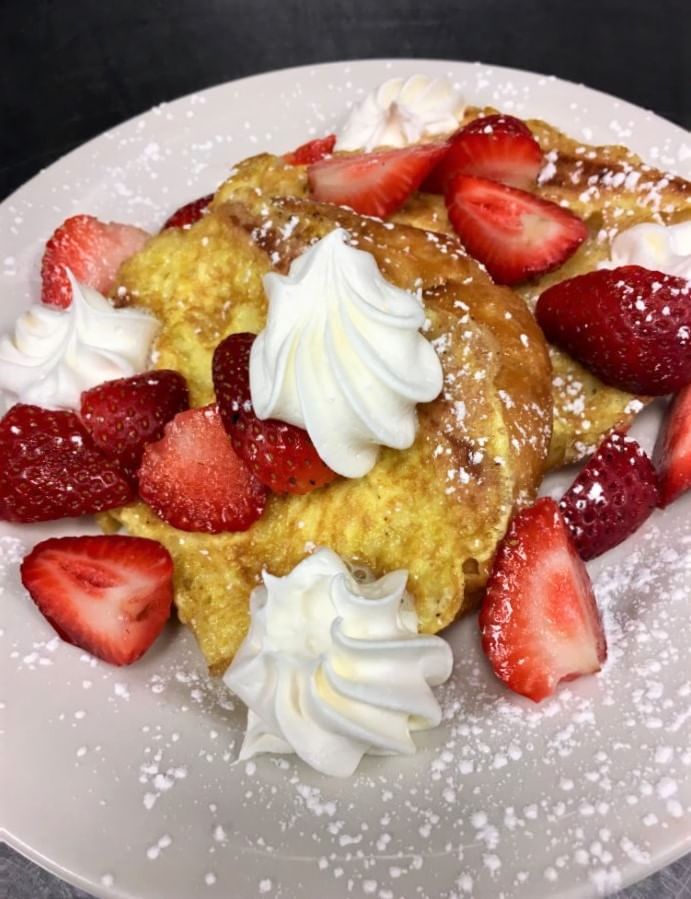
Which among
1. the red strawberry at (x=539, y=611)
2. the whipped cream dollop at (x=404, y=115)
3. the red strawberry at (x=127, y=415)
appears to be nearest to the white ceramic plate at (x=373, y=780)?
the red strawberry at (x=539, y=611)

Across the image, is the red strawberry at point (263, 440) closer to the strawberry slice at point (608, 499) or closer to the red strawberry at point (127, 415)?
the red strawberry at point (127, 415)

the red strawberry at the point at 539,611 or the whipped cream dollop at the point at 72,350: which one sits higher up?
the whipped cream dollop at the point at 72,350

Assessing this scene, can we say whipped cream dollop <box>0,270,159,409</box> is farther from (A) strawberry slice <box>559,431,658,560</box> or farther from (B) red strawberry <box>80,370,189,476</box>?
(A) strawberry slice <box>559,431,658,560</box>

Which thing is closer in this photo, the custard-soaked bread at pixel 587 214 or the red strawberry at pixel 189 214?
the custard-soaked bread at pixel 587 214

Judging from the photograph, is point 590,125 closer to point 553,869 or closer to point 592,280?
point 592,280

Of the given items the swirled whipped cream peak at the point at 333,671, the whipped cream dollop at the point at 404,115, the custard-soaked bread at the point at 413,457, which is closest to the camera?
the swirled whipped cream peak at the point at 333,671

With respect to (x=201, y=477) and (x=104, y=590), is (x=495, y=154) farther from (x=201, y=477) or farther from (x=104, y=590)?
(x=104, y=590)
